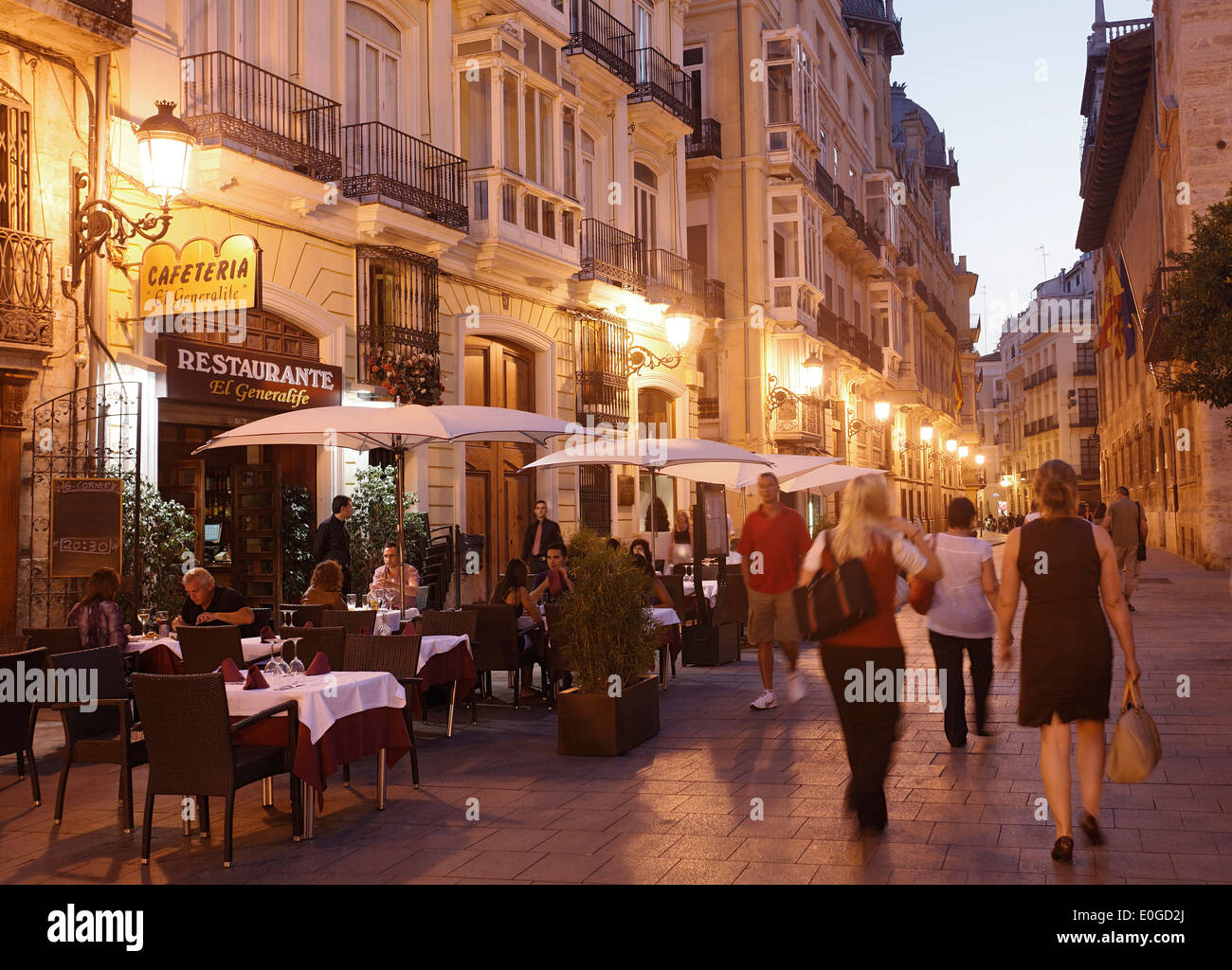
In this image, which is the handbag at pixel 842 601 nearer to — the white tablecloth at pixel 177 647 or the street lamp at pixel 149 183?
the white tablecloth at pixel 177 647

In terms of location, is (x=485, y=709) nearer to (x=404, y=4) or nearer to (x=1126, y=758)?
(x=1126, y=758)

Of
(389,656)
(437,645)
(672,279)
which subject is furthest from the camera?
(672,279)

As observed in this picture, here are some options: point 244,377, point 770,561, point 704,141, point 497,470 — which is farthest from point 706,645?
point 704,141

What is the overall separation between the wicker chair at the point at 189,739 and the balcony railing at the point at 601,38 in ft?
56.4

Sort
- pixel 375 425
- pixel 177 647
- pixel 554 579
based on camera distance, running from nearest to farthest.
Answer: pixel 177 647 < pixel 375 425 < pixel 554 579

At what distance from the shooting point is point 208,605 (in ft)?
31.9

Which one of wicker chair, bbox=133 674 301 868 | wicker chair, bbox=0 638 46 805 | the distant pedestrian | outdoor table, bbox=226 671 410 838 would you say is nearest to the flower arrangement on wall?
wicker chair, bbox=0 638 46 805

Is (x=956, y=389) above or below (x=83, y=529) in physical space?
above

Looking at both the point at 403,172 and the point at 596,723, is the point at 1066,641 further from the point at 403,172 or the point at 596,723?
the point at 403,172

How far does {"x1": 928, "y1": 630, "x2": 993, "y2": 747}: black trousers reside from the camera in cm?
836

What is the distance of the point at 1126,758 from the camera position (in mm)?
5551

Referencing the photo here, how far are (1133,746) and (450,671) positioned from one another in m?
5.49

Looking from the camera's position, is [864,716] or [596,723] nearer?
[864,716]
